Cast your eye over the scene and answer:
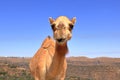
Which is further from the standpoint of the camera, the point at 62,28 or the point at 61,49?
the point at 61,49

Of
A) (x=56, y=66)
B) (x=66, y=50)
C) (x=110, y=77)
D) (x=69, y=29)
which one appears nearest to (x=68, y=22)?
(x=69, y=29)

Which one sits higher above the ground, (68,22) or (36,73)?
(68,22)

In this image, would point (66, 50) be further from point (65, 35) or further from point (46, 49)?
point (46, 49)

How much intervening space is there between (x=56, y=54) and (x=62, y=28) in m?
1.19

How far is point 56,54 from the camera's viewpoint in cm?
801

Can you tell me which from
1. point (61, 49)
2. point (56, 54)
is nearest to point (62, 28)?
point (61, 49)

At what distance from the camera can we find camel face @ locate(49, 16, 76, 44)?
6871 millimetres

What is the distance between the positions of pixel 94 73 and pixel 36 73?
61.2 metres

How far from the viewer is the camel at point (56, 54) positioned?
6988 millimetres

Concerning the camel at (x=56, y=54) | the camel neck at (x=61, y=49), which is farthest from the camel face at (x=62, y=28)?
the camel neck at (x=61, y=49)

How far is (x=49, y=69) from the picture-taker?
8453 mm

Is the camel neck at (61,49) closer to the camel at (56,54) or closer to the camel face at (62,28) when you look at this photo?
the camel at (56,54)

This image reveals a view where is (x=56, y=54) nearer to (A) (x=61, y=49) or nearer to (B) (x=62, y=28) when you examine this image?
(A) (x=61, y=49)

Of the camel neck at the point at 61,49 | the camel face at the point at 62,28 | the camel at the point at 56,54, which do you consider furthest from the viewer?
the camel neck at the point at 61,49
